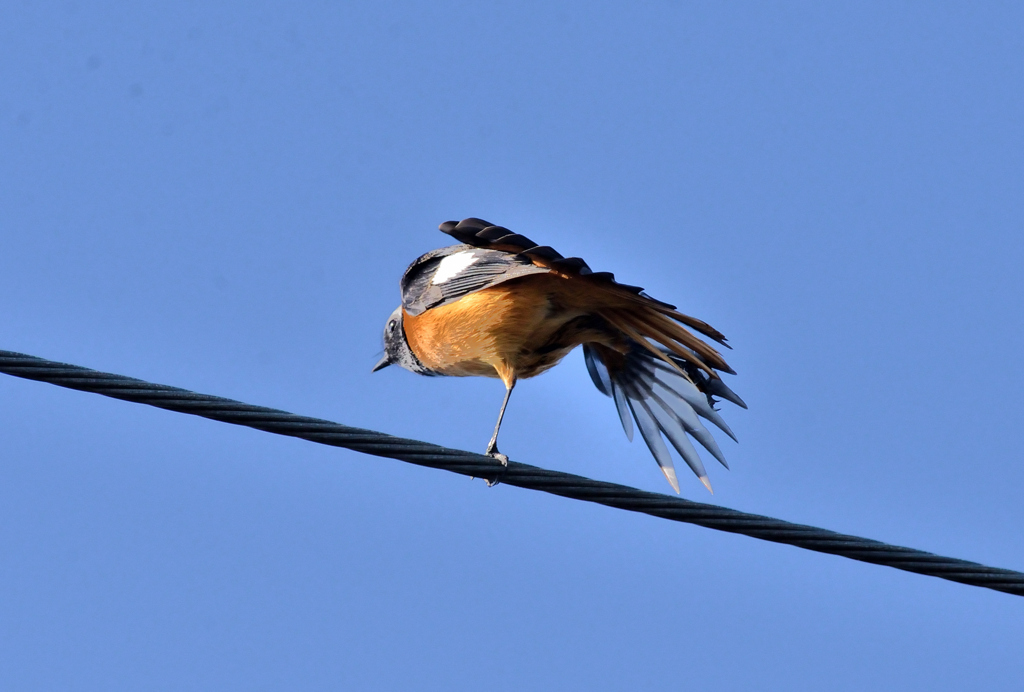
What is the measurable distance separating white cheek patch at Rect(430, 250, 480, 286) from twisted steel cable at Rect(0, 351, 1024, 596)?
7.10 ft

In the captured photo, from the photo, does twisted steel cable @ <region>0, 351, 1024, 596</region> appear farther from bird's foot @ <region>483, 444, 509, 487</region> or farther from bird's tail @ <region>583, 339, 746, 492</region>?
bird's tail @ <region>583, 339, 746, 492</region>

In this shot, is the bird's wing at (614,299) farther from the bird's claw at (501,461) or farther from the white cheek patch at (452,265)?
the bird's claw at (501,461)

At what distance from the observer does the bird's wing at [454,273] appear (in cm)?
645

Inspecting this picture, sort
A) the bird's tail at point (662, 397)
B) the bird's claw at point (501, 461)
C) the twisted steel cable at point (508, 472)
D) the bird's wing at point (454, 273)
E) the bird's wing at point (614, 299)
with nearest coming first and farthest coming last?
the twisted steel cable at point (508, 472) → the bird's claw at point (501, 461) → the bird's wing at point (614, 299) → the bird's wing at point (454, 273) → the bird's tail at point (662, 397)

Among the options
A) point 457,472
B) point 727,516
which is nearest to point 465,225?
point 457,472

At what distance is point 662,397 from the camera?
7.86 metres

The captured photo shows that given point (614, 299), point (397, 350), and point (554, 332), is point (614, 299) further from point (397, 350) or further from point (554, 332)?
point (397, 350)

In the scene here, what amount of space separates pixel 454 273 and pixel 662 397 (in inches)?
72.2

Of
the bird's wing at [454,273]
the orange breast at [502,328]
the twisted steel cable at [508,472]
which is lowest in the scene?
the twisted steel cable at [508,472]

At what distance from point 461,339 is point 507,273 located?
773 millimetres

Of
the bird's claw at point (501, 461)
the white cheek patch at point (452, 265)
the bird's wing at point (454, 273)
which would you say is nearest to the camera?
the bird's claw at point (501, 461)

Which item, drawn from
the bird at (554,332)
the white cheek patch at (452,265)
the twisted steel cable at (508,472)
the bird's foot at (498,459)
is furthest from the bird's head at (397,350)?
the twisted steel cable at (508,472)

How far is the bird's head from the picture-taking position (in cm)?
835

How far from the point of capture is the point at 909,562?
450cm
